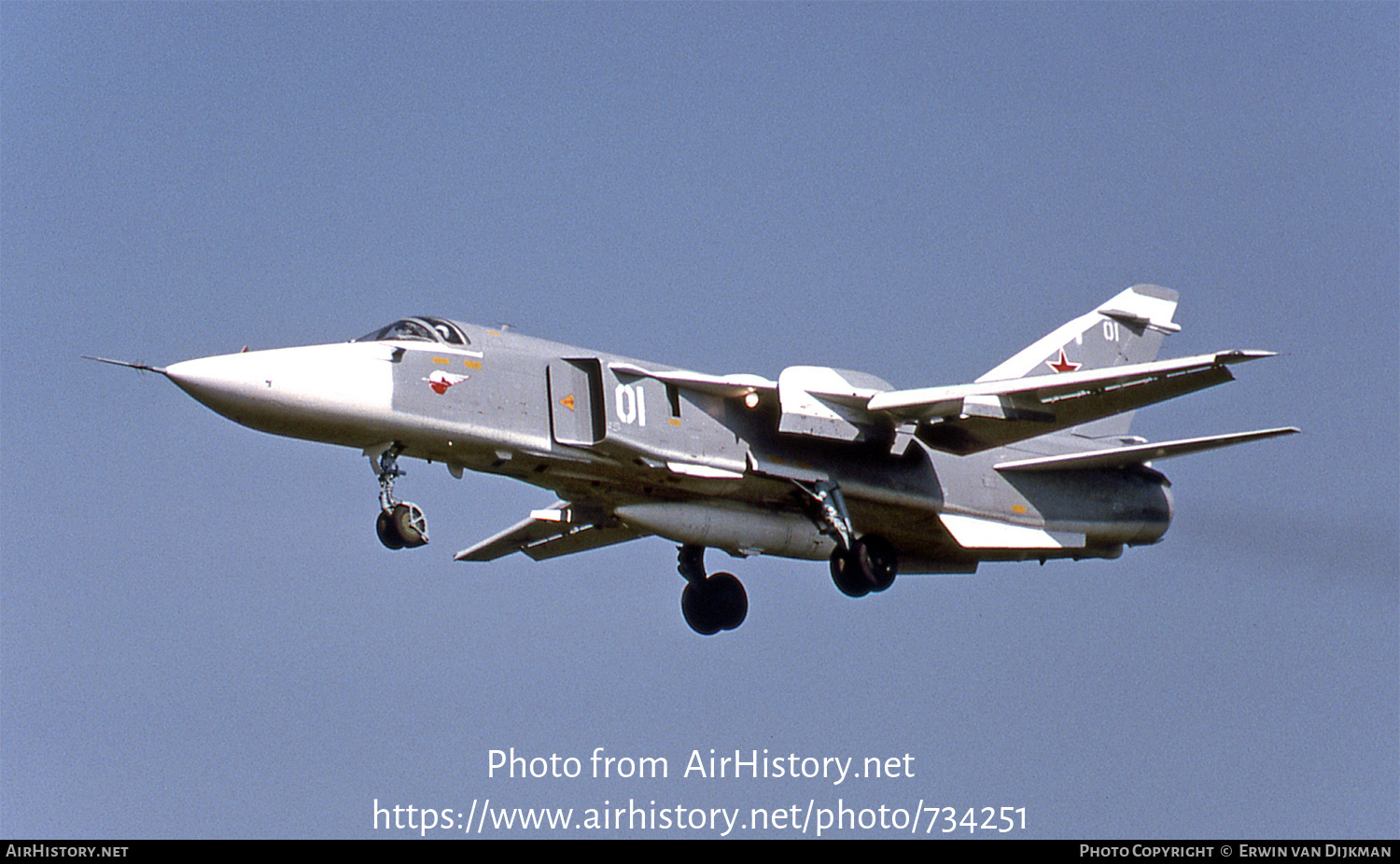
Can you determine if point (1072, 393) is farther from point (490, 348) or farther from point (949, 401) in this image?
point (490, 348)

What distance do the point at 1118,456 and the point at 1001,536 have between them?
1768 mm

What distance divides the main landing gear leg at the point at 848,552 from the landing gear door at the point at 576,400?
2691mm

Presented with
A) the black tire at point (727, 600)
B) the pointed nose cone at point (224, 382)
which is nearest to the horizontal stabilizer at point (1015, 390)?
the black tire at point (727, 600)

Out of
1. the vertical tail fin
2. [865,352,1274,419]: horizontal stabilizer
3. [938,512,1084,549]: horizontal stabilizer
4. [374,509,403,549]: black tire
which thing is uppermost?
the vertical tail fin

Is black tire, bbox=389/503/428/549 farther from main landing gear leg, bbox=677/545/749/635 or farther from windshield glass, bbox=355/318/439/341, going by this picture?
main landing gear leg, bbox=677/545/749/635

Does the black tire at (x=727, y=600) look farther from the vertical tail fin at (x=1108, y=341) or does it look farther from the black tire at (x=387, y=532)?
the black tire at (x=387, y=532)

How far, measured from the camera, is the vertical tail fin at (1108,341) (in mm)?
23906

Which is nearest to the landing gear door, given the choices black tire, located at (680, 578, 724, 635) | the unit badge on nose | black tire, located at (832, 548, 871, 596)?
the unit badge on nose

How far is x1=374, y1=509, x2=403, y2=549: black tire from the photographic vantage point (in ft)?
60.0

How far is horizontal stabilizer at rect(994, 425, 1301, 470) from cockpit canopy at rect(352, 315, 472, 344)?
7.08 m

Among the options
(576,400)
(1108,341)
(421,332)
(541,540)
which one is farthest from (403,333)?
(1108,341)

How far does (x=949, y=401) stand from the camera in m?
20.0

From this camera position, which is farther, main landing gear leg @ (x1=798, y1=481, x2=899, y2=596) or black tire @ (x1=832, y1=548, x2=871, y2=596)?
black tire @ (x1=832, y1=548, x2=871, y2=596)

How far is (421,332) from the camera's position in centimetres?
1930
